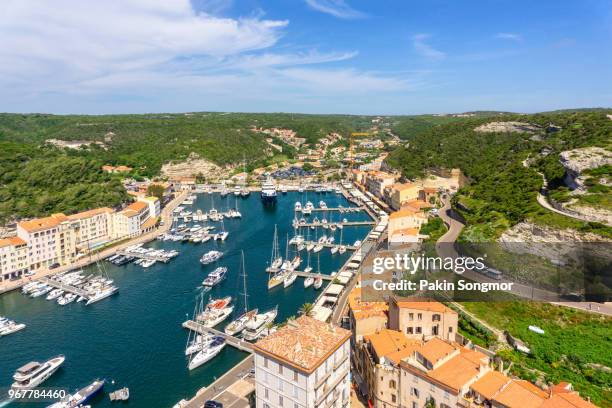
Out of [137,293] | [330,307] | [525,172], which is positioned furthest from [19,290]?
[525,172]

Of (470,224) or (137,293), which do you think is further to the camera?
(470,224)

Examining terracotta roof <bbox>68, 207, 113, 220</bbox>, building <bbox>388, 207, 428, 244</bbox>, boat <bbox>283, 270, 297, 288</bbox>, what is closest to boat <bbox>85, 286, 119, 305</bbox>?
terracotta roof <bbox>68, 207, 113, 220</bbox>

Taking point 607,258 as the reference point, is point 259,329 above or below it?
below

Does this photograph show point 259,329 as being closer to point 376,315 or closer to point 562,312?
point 376,315

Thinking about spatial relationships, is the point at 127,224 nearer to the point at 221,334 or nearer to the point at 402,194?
the point at 221,334

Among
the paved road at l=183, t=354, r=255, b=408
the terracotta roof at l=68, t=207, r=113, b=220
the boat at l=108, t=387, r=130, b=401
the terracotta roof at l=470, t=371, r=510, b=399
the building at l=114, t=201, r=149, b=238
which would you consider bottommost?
the boat at l=108, t=387, r=130, b=401

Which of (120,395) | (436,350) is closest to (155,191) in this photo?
(120,395)

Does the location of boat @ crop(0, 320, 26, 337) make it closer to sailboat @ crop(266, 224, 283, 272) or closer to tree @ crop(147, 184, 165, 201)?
sailboat @ crop(266, 224, 283, 272)
